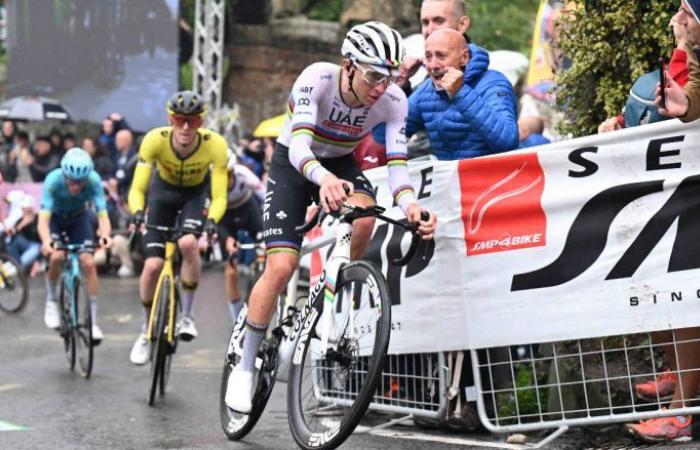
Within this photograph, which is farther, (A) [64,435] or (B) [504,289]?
(A) [64,435]

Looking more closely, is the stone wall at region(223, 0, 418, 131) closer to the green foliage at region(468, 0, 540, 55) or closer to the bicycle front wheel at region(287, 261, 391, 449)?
the green foliage at region(468, 0, 540, 55)

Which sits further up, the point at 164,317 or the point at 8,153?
the point at 8,153

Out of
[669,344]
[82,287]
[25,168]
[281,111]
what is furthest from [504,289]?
[281,111]

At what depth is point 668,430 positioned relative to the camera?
6.74 m

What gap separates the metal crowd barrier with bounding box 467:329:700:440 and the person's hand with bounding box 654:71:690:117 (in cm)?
112

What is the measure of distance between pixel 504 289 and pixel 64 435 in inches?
110

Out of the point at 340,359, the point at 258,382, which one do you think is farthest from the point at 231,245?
the point at 340,359

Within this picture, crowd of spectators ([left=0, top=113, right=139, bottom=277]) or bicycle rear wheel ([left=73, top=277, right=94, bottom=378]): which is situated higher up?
crowd of spectators ([left=0, top=113, right=139, bottom=277])

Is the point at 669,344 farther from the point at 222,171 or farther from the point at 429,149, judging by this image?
the point at 222,171

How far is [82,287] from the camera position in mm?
11844

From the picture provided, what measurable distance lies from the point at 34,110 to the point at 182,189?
749 inches

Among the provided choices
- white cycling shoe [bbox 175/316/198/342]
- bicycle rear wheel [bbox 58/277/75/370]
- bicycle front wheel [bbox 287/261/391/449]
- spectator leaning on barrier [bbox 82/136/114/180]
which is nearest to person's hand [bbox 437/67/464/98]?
bicycle front wheel [bbox 287/261/391/449]

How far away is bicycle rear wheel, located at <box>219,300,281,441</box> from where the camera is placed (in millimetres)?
7480

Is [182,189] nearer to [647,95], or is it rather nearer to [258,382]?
[258,382]
